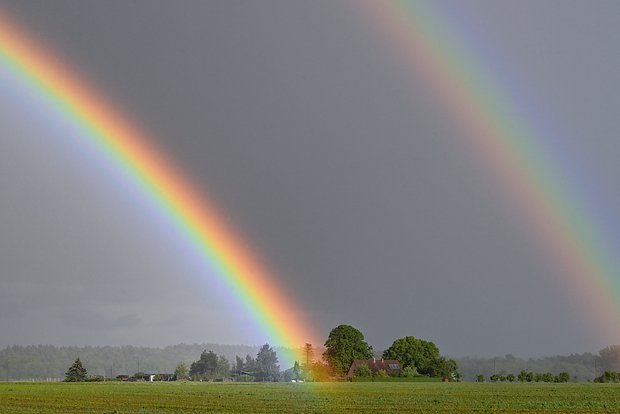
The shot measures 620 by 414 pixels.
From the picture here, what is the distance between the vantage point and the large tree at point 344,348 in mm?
182875

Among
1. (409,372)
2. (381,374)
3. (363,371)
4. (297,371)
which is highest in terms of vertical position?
(297,371)

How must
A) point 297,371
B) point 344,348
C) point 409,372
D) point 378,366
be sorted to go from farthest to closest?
1. point 344,348
2. point 297,371
3. point 378,366
4. point 409,372

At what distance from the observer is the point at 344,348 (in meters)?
186

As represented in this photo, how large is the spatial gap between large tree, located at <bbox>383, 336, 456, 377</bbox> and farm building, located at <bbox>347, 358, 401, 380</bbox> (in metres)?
2.94

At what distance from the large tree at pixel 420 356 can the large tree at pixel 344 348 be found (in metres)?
5.76

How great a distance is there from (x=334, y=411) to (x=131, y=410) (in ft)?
38.1

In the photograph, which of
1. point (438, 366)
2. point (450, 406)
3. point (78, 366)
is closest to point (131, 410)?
point (450, 406)

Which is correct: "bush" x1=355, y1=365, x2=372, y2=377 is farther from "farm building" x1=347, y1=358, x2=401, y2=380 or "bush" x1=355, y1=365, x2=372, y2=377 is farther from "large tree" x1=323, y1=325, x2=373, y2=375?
"large tree" x1=323, y1=325, x2=373, y2=375

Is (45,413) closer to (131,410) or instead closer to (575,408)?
(131,410)

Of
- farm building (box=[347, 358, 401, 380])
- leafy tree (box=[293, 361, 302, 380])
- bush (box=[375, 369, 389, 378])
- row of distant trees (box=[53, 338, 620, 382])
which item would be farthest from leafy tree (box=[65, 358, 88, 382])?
bush (box=[375, 369, 389, 378])

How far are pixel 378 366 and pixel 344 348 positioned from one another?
16.0 m

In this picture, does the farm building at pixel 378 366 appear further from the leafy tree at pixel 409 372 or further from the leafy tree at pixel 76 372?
the leafy tree at pixel 76 372

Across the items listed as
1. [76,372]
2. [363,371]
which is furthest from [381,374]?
[76,372]

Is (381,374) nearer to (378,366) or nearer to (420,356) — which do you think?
(378,366)
